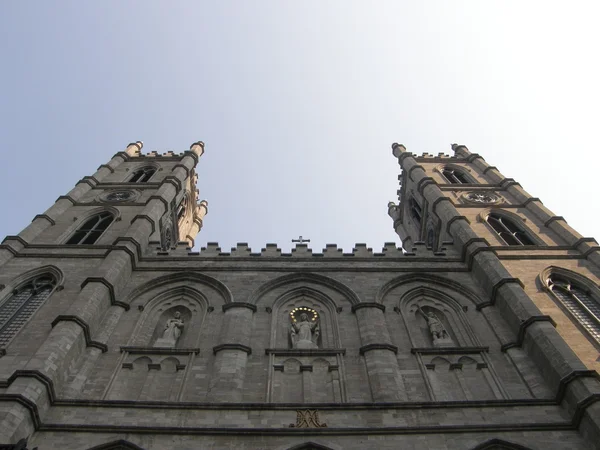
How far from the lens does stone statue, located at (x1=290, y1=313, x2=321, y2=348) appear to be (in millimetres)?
16750

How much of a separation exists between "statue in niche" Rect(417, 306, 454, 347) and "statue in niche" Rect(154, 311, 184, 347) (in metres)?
7.80

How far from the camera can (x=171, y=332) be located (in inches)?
680

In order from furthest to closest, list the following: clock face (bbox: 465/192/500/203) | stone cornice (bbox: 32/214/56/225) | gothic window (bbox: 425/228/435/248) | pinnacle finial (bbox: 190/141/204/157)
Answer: pinnacle finial (bbox: 190/141/204/157) < gothic window (bbox: 425/228/435/248) < clock face (bbox: 465/192/500/203) < stone cornice (bbox: 32/214/56/225)

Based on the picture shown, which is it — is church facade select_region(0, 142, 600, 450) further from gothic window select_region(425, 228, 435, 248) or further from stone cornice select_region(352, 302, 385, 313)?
gothic window select_region(425, 228, 435, 248)

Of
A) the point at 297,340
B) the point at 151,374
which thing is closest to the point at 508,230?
the point at 297,340

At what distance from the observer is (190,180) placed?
35312mm

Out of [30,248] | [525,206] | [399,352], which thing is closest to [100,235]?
[30,248]

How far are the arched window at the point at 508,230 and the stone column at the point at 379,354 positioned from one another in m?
9.45

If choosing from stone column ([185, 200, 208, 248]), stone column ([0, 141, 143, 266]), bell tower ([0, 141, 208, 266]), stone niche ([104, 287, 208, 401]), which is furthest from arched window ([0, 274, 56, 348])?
stone column ([185, 200, 208, 248])

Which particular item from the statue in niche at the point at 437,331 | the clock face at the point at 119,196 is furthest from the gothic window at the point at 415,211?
the clock face at the point at 119,196

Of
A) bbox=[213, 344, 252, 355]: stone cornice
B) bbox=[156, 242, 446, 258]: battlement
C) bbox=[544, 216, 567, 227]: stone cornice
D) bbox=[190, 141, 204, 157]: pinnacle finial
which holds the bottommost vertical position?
bbox=[213, 344, 252, 355]: stone cornice

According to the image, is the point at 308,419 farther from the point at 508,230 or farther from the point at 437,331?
the point at 508,230

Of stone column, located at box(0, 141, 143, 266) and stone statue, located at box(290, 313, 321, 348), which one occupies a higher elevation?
stone column, located at box(0, 141, 143, 266)

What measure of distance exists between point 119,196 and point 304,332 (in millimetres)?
15531
